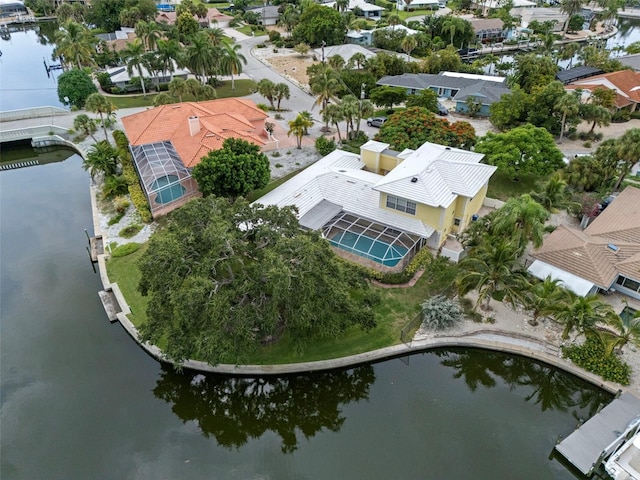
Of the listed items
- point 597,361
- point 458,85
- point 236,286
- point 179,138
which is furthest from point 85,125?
point 597,361

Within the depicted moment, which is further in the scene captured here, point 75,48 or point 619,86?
point 75,48

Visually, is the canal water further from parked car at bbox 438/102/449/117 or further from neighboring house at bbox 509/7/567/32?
neighboring house at bbox 509/7/567/32

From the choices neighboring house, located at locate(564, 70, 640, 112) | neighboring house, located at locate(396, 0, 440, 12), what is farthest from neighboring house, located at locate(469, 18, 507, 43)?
neighboring house, located at locate(564, 70, 640, 112)

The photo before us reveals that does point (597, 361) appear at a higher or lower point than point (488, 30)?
lower

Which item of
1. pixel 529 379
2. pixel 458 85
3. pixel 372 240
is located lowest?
pixel 529 379

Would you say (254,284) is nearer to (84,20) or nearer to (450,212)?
(450,212)

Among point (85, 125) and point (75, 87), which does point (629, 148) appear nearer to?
point (85, 125)

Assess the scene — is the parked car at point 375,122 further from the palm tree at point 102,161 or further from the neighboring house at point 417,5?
the neighboring house at point 417,5
